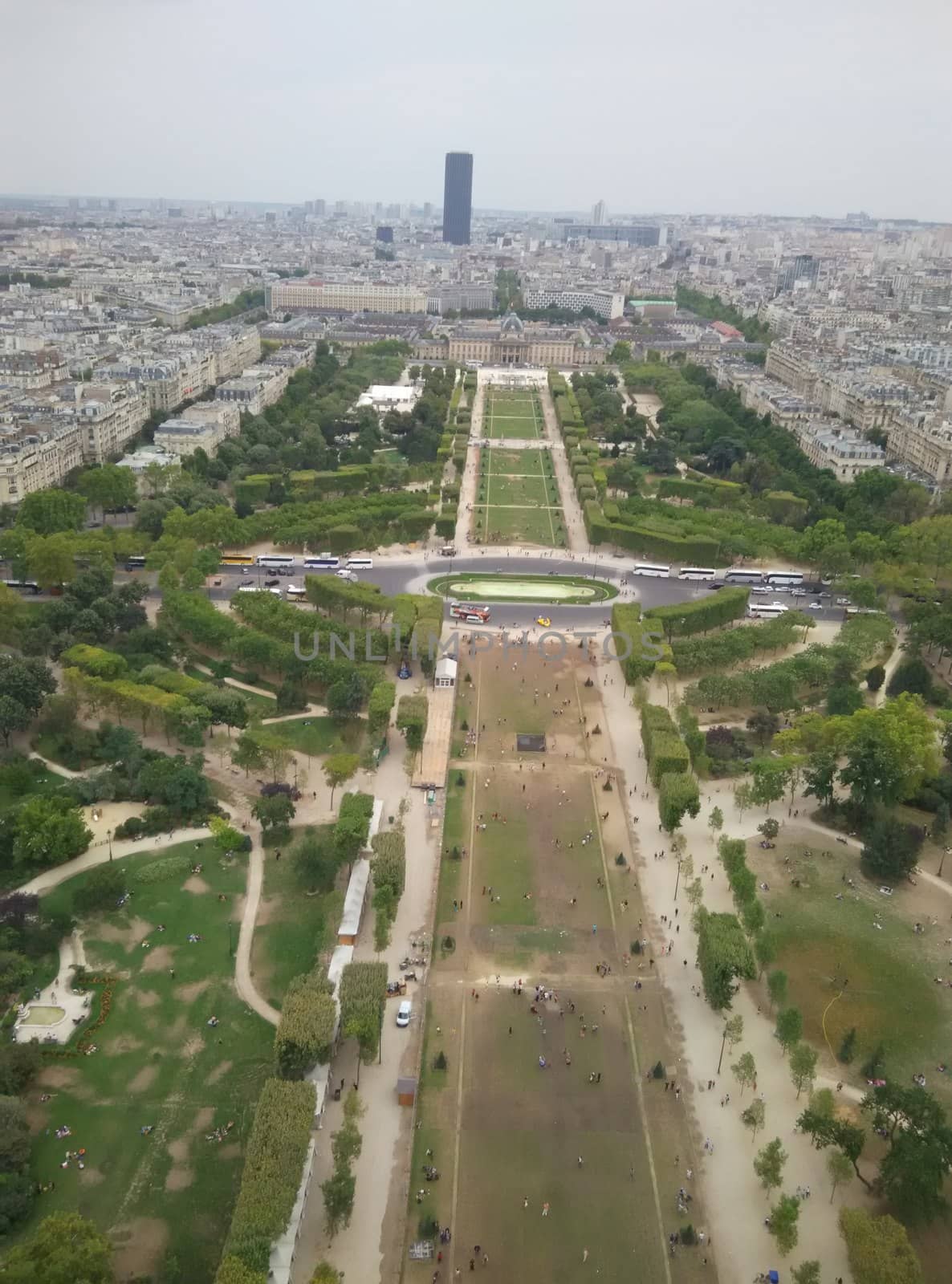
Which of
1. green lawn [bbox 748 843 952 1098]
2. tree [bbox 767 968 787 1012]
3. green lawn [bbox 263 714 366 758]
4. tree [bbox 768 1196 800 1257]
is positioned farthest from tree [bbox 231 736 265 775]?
tree [bbox 768 1196 800 1257]

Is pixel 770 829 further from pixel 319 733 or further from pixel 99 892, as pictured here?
pixel 99 892

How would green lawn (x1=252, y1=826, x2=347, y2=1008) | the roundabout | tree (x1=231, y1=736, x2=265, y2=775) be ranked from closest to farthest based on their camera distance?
green lawn (x1=252, y1=826, x2=347, y2=1008)
tree (x1=231, y1=736, x2=265, y2=775)
the roundabout

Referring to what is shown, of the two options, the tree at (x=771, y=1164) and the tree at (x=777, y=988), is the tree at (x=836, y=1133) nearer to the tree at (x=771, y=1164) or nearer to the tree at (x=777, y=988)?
the tree at (x=771, y=1164)

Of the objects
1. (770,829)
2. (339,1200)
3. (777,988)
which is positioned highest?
(770,829)

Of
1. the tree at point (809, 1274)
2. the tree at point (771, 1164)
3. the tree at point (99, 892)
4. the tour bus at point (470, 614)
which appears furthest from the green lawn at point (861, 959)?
the tour bus at point (470, 614)

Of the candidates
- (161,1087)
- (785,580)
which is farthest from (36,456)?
(161,1087)

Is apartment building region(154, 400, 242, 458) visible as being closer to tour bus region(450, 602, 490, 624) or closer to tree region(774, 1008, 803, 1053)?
tour bus region(450, 602, 490, 624)

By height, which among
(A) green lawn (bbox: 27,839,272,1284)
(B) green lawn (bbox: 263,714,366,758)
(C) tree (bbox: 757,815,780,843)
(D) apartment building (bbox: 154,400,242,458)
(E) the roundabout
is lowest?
(A) green lawn (bbox: 27,839,272,1284)
